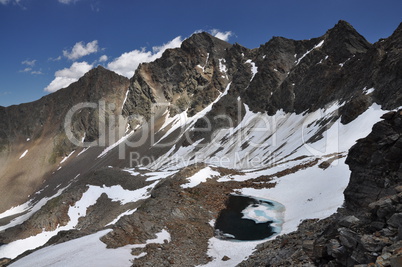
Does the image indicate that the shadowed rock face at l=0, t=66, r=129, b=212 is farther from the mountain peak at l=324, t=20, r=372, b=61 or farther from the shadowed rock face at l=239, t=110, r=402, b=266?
the shadowed rock face at l=239, t=110, r=402, b=266

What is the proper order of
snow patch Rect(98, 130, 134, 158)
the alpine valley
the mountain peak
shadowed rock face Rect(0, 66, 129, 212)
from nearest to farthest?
the alpine valley
the mountain peak
shadowed rock face Rect(0, 66, 129, 212)
snow patch Rect(98, 130, 134, 158)

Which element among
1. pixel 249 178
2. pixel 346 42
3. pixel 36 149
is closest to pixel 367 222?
pixel 249 178

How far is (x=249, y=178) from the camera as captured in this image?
4334 cm

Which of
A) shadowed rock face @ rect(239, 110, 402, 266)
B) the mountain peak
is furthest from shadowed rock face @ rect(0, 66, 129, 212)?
shadowed rock face @ rect(239, 110, 402, 266)

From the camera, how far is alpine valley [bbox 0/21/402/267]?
617 inches

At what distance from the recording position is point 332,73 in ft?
288

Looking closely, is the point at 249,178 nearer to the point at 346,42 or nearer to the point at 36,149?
the point at 346,42

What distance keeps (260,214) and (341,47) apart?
90447mm

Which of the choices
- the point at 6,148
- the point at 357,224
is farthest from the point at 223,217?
the point at 6,148

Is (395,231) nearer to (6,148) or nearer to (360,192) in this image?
(360,192)

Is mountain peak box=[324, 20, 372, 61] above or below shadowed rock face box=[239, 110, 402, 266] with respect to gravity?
above

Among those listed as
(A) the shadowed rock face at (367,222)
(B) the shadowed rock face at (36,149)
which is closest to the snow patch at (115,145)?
(B) the shadowed rock face at (36,149)

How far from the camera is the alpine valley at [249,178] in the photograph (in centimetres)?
1567

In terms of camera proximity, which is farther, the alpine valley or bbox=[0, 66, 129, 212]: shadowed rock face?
bbox=[0, 66, 129, 212]: shadowed rock face
